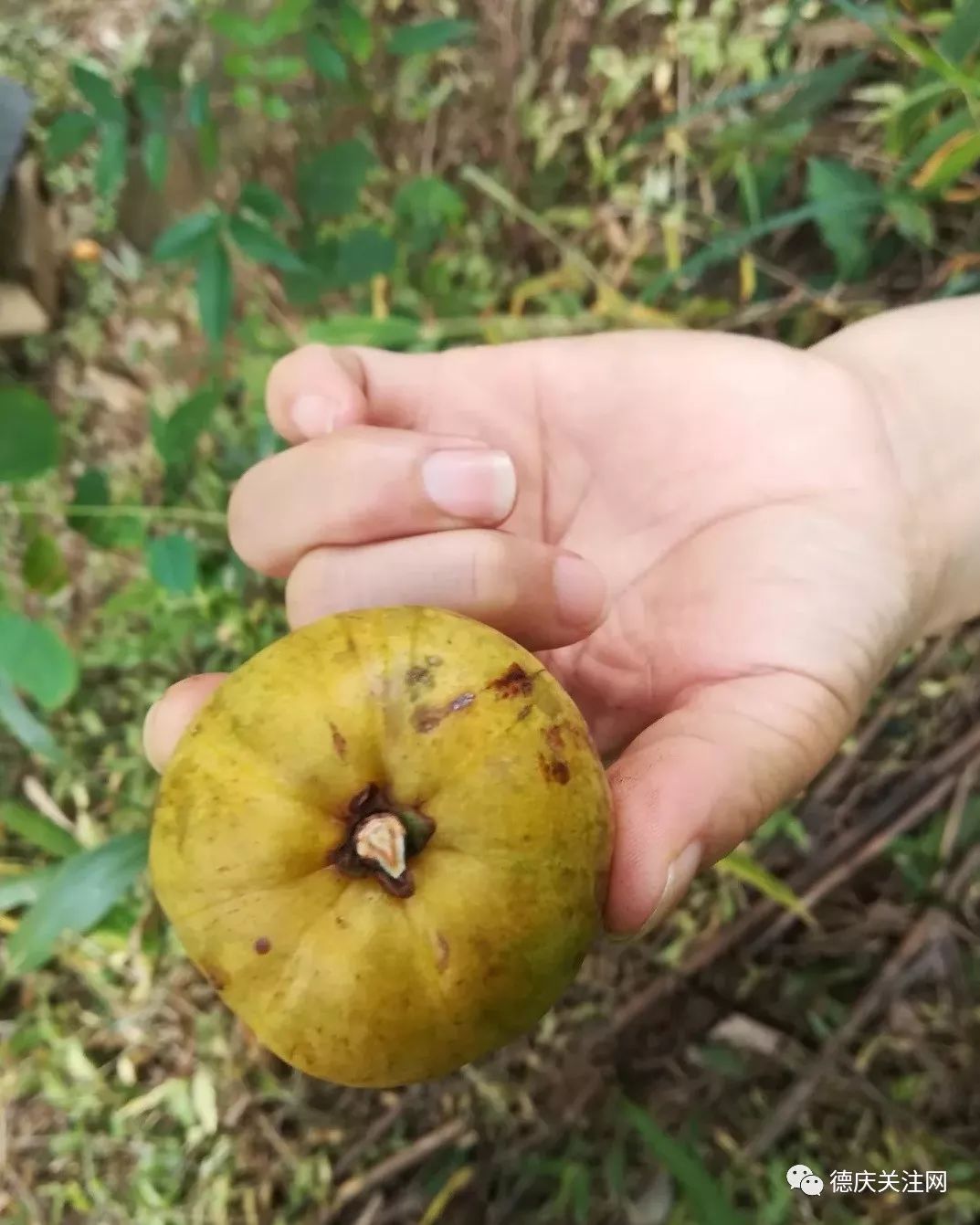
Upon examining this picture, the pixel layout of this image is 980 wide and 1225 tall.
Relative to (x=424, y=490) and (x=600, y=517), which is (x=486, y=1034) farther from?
(x=600, y=517)

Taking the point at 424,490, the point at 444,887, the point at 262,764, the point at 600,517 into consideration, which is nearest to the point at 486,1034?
A: the point at 444,887

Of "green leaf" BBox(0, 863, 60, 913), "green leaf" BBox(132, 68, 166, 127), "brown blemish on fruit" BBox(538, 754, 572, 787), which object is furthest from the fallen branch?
"green leaf" BBox(132, 68, 166, 127)

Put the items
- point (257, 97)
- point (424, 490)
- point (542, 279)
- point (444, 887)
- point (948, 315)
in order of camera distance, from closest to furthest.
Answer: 1. point (444, 887)
2. point (424, 490)
3. point (948, 315)
4. point (257, 97)
5. point (542, 279)

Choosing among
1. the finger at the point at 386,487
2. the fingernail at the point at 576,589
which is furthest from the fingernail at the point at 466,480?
the fingernail at the point at 576,589

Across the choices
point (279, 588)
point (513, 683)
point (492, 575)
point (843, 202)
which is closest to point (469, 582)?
point (492, 575)

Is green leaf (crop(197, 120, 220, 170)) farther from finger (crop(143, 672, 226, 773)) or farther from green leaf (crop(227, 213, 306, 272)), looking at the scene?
finger (crop(143, 672, 226, 773))

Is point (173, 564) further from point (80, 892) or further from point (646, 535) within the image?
point (646, 535)

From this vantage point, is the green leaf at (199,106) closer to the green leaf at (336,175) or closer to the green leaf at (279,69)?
the green leaf at (279,69)
